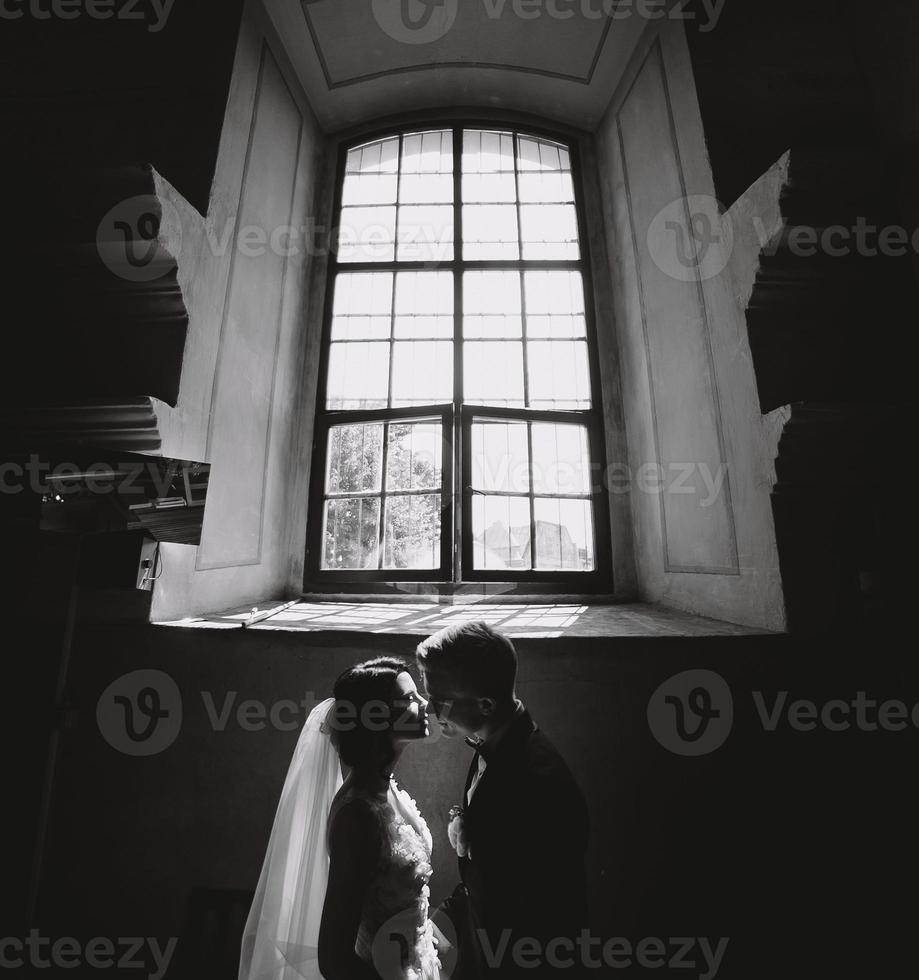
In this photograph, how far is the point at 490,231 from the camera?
3.58 metres

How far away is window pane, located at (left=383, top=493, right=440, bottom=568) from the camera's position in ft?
9.73

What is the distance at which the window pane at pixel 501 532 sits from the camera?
296 centimetres

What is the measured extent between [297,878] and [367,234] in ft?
11.8

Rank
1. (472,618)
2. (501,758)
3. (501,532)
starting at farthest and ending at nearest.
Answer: (501,532) → (472,618) → (501,758)

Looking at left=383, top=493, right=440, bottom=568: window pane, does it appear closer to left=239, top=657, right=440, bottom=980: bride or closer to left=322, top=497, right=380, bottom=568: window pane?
left=322, top=497, right=380, bottom=568: window pane

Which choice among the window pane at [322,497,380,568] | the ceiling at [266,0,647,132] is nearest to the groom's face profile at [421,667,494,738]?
the window pane at [322,497,380,568]

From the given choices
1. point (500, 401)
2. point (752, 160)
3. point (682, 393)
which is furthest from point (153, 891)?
point (752, 160)

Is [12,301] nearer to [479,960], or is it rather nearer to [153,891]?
[153,891]

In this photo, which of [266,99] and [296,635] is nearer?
[296,635]

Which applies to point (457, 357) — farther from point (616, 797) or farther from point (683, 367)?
point (616, 797)

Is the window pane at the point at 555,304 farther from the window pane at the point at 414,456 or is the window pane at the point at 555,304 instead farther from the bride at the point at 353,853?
the bride at the point at 353,853

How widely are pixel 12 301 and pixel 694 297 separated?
9.80 feet

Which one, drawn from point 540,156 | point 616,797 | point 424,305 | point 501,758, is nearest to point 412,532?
point 424,305

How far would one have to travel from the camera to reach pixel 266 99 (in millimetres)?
2938
